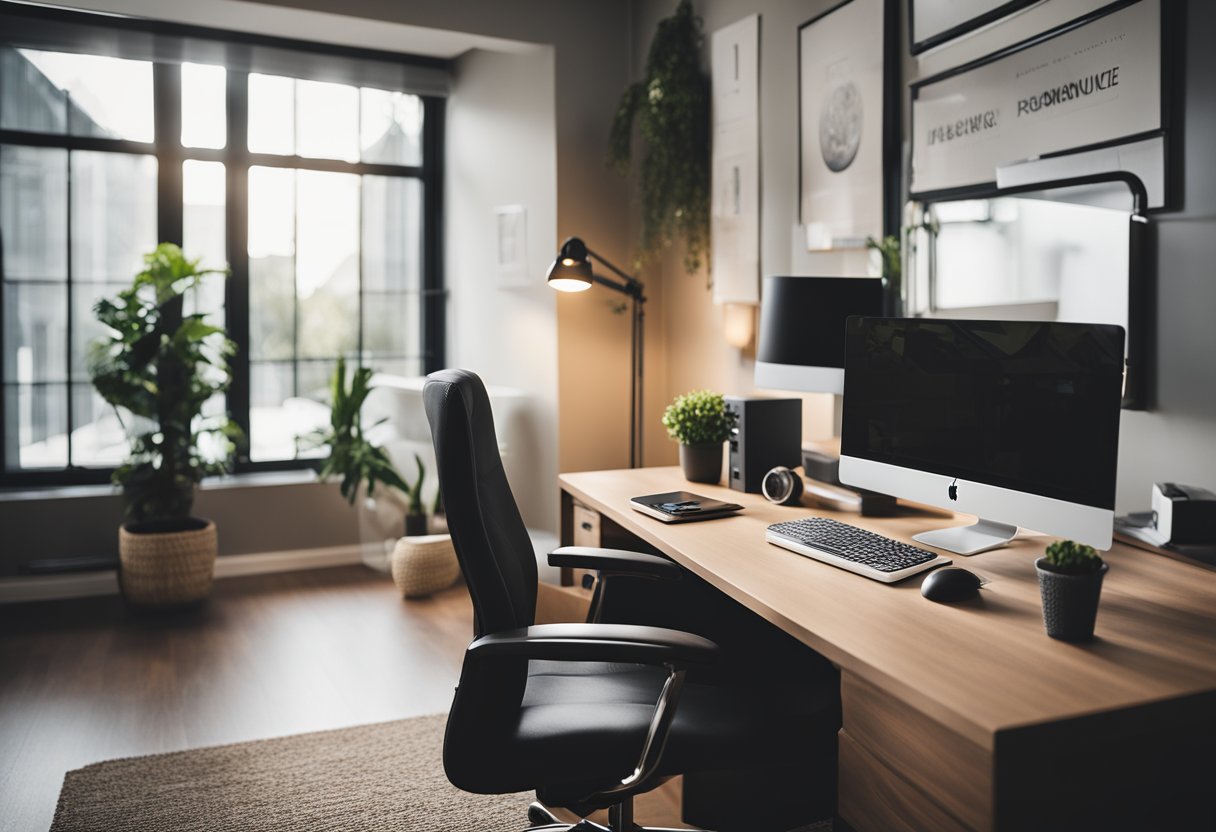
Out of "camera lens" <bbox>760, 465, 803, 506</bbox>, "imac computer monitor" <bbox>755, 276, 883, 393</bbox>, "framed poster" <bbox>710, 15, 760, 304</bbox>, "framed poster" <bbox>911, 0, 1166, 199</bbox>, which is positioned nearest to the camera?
"framed poster" <bbox>911, 0, 1166, 199</bbox>

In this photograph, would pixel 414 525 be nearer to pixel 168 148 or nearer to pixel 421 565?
pixel 421 565

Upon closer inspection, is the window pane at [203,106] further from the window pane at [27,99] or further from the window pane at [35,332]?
the window pane at [35,332]

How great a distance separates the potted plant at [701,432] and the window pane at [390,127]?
2.95 metres

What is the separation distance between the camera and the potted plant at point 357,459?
14.3ft

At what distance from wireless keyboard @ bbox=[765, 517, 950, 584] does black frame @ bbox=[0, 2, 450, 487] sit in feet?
11.3

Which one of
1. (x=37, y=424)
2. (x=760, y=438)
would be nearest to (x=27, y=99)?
(x=37, y=424)

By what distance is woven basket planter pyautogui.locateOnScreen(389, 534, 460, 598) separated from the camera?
162 inches

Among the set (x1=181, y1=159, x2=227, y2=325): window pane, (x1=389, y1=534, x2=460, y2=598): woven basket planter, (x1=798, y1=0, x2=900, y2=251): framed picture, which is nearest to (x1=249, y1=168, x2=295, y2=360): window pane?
(x1=181, y1=159, x2=227, y2=325): window pane

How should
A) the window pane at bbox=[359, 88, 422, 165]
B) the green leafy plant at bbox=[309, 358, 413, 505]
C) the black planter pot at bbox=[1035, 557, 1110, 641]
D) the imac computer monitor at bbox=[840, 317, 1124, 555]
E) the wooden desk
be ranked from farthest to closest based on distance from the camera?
1. the window pane at bbox=[359, 88, 422, 165]
2. the green leafy plant at bbox=[309, 358, 413, 505]
3. the imac computer monitor at bbox=[840, 317, 1124, 555]
4. the black planter pot at bbox=[1035, 557, 1110, 641]
5. the wooden desk

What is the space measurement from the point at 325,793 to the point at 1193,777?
1.96 m

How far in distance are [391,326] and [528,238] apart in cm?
115

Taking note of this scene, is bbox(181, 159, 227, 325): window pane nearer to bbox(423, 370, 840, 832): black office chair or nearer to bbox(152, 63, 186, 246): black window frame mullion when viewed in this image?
bbox(152, 63, 186, 246): black window frame mullion


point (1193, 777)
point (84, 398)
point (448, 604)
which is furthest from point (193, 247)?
point (1193, 777)

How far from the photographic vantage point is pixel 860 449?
2088mm
